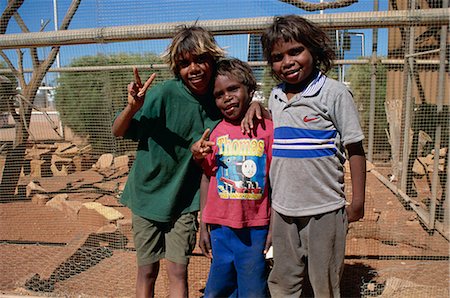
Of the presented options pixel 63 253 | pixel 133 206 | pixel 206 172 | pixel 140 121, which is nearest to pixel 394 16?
pixel 206 172

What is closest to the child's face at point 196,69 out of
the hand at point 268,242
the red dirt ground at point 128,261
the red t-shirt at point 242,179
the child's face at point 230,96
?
the child's face at point 230,96

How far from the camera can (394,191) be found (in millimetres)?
5676

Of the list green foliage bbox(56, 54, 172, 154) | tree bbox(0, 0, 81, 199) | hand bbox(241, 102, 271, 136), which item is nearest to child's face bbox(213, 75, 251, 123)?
hand bbox(241, 102, 271, 136)

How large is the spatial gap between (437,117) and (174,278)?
10.8 feet

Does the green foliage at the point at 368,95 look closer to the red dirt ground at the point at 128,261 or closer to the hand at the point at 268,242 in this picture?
the red dirt ground at the point at 128,261

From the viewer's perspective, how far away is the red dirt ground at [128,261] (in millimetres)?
2928

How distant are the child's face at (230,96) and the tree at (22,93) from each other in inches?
142

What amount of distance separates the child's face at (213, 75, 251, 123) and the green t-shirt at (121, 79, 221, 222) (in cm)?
12

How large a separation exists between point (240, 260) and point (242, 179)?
39 cm

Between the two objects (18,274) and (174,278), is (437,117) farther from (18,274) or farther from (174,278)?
(18,274)

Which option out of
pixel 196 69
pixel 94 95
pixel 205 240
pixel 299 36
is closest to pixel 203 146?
pixel 196 69

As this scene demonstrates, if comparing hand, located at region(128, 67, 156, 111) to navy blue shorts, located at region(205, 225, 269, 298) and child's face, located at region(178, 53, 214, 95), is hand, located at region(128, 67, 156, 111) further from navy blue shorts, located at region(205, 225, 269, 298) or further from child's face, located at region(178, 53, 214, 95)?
navy blue shorts, located at region(205, 225, 269, 298)

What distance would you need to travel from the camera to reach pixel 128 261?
3.46 metres

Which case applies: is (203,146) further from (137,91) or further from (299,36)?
(299,36)
